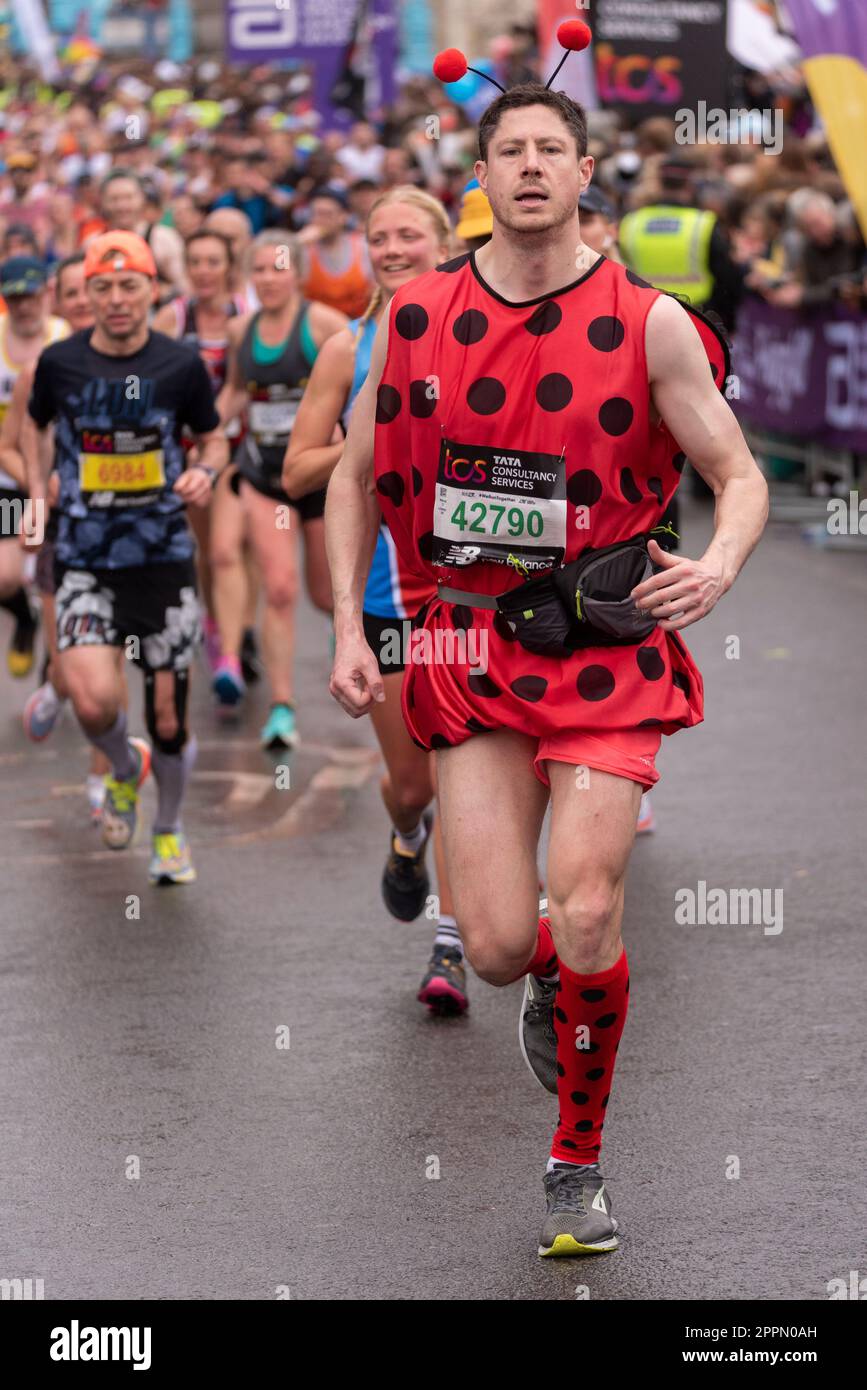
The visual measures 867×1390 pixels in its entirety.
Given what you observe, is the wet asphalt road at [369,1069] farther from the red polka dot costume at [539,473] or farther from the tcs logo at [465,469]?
the tcs logo at [465,469]

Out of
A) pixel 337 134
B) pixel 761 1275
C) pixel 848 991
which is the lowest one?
pixel 761 1275

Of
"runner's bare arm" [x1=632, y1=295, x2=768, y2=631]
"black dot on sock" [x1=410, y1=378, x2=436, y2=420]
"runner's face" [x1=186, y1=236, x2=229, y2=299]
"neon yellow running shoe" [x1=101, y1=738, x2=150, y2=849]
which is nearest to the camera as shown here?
"runner's bare arm" [x1=632, y1=295, x2=768, y2=631]

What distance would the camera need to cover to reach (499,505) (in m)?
4.81

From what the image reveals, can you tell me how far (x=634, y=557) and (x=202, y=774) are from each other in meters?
5.22

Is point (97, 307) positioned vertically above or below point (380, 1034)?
above

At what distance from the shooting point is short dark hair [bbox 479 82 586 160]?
4.82 meters

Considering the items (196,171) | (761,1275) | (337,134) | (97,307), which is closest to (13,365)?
(97,307)

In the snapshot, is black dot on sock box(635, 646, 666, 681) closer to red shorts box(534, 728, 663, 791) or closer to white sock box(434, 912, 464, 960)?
red shorts box(534, 728, 663, 791)

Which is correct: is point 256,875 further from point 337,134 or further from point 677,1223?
point 337,134

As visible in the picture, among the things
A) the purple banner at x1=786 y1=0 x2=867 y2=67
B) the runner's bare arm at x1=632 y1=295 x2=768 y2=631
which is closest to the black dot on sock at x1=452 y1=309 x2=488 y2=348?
the runner's bare arm at x1=632 y1=295 x2=768 y2=631

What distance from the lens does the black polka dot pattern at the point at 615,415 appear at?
473 cm

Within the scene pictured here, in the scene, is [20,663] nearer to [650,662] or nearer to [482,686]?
[482,686]

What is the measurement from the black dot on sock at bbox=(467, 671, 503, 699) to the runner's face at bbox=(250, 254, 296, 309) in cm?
564

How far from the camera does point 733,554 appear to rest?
4590 millimetres
